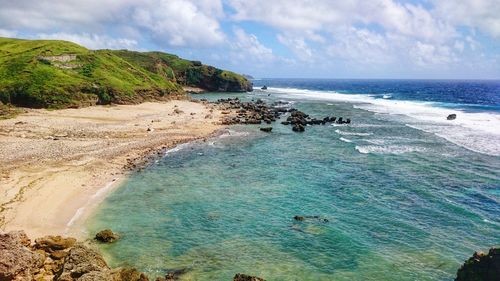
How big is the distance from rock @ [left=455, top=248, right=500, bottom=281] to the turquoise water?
2.49 m

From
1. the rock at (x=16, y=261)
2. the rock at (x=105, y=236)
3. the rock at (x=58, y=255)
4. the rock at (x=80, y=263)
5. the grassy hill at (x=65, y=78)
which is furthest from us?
the grassy hill at (x=65, y=78)

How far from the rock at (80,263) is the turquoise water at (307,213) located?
2428 millimetres

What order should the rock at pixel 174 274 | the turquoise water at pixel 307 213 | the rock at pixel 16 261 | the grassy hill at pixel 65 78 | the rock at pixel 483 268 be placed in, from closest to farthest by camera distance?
the rock at pixel 483 268
the rock at pixel 16 261
the rock at pixel 174 274
the turquoise water at pixel 307 213
the grassy hill at pixel 65 78

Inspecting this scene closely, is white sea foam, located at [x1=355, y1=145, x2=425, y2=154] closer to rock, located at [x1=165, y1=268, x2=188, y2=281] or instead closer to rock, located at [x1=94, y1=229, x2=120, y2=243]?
rock, located at [x1=165, y1=268, x2=188, y2=281]

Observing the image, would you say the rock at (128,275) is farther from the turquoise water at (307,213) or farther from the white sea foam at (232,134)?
the white sea foam at (232,134)

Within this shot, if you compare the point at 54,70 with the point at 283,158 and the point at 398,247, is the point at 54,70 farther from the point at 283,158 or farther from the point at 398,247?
the point at 398,247

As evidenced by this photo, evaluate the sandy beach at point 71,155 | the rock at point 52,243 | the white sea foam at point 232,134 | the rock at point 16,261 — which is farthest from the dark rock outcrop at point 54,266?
the white sea foam at point 232,134

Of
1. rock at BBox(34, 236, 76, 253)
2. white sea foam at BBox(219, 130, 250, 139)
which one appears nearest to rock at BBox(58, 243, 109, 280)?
rock at BBox(34, 236, 76, 253)

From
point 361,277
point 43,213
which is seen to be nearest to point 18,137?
point 43,213

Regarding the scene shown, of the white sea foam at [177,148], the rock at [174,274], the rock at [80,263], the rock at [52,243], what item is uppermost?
the white sea foam at [177,148]

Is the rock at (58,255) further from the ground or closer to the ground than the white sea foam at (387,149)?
closer to the ground

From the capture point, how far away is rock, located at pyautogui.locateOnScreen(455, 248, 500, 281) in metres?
15.8

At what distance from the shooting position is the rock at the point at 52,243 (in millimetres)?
20345

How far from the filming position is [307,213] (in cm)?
2761
